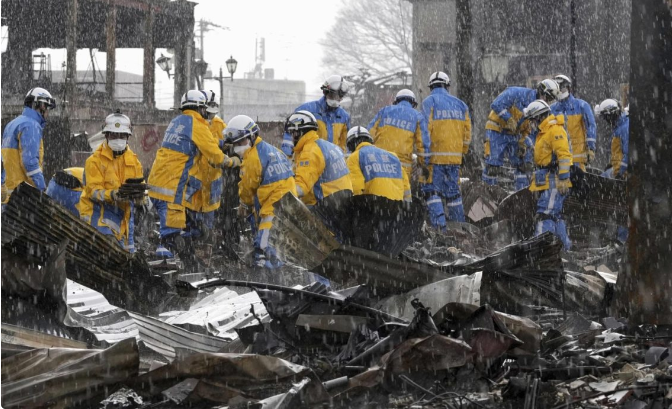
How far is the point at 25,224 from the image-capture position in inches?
245

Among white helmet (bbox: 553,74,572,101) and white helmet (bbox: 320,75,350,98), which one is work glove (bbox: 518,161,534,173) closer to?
white helmet (bbox: 553,74,572,101)

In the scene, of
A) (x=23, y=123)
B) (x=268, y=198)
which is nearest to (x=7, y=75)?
(x=23, y=123)

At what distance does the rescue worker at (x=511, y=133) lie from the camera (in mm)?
12938

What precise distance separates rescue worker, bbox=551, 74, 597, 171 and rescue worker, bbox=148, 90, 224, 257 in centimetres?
509

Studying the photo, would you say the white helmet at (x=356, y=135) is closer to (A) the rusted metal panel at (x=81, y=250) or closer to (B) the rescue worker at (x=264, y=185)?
(B) the rescue worker at (x=264, y=185)

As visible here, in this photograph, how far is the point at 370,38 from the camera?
245 feet

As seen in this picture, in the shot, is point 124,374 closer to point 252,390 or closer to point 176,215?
point 252,390

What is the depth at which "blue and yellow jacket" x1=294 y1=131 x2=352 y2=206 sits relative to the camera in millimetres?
9141

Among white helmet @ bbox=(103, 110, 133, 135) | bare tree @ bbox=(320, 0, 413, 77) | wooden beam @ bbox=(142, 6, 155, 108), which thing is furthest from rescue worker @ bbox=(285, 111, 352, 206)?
bare tree @ bbox=(320, 0, 413, 77)

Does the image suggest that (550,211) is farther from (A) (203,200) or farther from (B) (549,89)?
(A) (203,200)

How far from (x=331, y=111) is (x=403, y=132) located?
1.09 metres

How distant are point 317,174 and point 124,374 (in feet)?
15.5

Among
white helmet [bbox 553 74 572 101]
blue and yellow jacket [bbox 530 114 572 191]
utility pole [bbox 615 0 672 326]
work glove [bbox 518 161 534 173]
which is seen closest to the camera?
utility pole [bbox 615 0 672 326]

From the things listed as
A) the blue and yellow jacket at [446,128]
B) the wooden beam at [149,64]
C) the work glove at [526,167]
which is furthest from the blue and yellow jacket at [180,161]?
the wooden beam at [149,64]
